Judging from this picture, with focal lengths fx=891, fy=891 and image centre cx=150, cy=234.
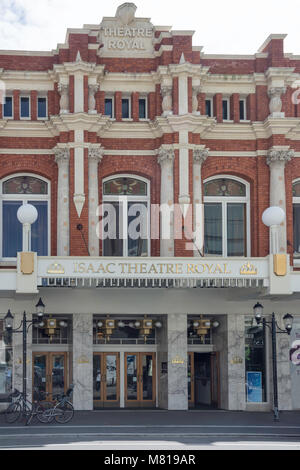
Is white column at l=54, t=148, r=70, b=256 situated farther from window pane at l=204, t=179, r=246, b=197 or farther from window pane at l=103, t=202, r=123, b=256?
window pane at l=204, t=179, r=246, b=197

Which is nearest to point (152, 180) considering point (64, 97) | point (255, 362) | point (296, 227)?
point (64, 97)

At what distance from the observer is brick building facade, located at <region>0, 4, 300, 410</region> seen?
3350 cm

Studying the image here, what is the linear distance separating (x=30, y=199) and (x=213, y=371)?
9.95m

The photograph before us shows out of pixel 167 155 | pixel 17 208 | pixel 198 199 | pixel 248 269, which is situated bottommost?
pixel 248 269

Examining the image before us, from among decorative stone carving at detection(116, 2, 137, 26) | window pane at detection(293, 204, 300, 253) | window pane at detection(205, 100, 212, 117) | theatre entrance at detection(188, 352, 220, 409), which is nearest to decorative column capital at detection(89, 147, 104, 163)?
window pane at detection(205, 100, 212, 117)

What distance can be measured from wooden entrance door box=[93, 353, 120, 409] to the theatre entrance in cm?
296

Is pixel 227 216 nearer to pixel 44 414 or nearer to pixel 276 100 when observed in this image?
pixel 276 100

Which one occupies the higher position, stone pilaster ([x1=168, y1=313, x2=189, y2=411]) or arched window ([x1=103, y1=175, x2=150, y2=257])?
arched window ([x1=103, y1=175, x2=150, y2=257])

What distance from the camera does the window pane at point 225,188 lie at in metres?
35.2

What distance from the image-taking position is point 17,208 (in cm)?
3450

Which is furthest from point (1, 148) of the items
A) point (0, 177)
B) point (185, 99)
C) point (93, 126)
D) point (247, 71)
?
point (247, 71)

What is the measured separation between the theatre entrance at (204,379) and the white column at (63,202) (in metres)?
6.98

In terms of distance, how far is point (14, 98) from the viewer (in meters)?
34.6

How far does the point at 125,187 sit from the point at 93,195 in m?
1.69
